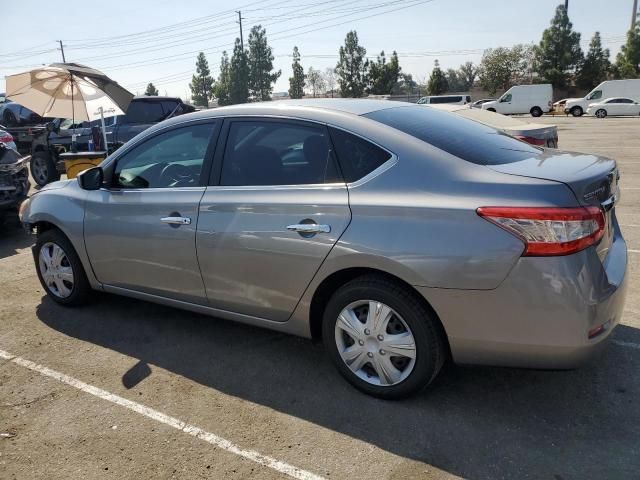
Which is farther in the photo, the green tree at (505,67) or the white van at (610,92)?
the green tree at (505,67)

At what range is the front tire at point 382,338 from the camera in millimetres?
2830

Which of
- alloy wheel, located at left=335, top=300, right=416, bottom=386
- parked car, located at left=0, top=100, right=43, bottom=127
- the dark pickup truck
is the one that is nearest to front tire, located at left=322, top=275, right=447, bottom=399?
alloy wheel, located at left=335, top=300, right=416, bottom=386

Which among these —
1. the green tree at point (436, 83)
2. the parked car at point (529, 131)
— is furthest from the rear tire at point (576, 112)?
the parked car at point (529, 131)

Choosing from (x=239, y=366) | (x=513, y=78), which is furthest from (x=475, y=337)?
(x=513, y=78)

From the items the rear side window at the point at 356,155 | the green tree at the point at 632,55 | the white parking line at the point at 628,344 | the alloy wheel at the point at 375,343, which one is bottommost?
the white parking line at the point at 628,344

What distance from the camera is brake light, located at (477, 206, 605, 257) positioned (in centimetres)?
247

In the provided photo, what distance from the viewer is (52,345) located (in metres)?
→ 4.03

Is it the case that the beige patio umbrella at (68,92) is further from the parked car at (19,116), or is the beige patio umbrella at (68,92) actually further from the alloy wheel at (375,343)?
the parked car at (19,116)

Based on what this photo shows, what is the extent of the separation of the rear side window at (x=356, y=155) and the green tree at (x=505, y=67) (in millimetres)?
65908

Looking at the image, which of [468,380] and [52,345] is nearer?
[468,380]

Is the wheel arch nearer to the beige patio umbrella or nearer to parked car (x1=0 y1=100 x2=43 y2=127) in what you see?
the beige patio umbrella

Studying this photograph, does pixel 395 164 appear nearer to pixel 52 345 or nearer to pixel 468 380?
pixel 468 380

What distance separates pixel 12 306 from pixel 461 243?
422 centimetres

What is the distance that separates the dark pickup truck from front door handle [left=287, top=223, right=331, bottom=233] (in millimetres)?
10037
